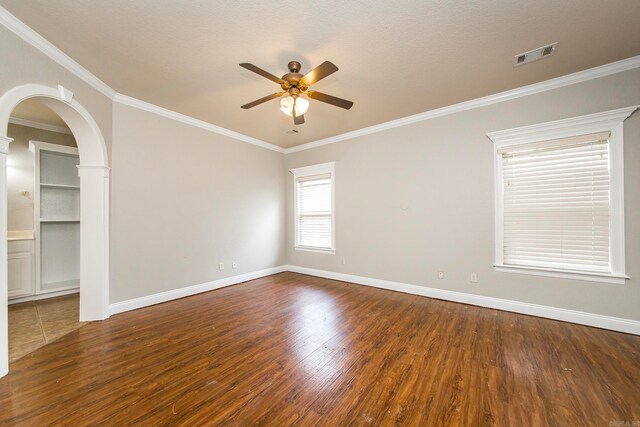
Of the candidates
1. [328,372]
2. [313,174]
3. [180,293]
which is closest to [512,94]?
[313,174]

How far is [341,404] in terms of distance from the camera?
1.61 metres

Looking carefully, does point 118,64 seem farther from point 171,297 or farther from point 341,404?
point 341,404

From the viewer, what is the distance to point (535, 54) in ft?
7.84

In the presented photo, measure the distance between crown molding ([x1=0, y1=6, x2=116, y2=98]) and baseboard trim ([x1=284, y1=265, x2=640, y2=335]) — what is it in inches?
180

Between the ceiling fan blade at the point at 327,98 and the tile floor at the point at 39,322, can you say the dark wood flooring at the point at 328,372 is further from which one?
the ceiling fan blade at the point at 327,98

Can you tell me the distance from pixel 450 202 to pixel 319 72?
2.67 metres

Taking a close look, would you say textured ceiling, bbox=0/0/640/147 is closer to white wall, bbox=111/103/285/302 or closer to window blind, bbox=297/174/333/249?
white wall, bbox=111/103/285/302

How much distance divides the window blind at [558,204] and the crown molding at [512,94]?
0.66 m

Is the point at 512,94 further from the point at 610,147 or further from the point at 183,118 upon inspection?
the point at 183,118

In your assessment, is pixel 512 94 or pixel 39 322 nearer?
pixel 39 322

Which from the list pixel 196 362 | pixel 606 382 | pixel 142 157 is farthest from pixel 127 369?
pixel 606 382

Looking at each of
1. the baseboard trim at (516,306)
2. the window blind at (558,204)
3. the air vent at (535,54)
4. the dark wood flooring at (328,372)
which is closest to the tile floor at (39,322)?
the dark wood flooring at (328,372)

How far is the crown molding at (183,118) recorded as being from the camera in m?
3.23

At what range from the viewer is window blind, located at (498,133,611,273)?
2.69 metres
